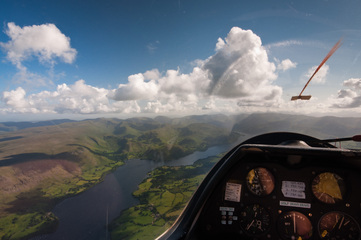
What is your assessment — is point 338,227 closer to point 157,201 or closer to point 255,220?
point 255,220

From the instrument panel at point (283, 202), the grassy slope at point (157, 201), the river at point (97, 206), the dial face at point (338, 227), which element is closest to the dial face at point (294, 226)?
the instrument panel at point (283, 202)

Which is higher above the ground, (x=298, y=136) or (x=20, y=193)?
(x=298, y=136)

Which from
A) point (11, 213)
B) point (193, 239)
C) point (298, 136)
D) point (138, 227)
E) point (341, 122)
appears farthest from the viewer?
point (341, 122)

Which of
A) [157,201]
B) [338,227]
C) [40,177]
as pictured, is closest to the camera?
[338,227]

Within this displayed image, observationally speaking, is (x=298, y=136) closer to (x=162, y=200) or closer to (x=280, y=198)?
(x=280, y=198)

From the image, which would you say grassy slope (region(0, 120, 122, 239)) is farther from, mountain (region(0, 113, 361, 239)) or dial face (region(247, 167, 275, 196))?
dial face (region(247, 167, 275, 196))

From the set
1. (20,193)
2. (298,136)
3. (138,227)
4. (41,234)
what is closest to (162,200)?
(138,227)

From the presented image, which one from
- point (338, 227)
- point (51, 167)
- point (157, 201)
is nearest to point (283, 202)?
point (338, 227)
